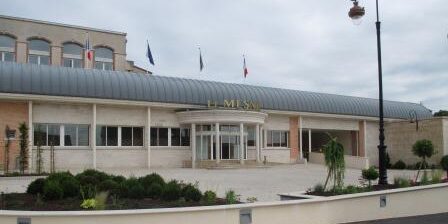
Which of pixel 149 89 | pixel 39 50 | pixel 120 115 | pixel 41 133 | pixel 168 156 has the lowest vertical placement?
pixel 168 156

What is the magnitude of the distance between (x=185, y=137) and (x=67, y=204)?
2650cm

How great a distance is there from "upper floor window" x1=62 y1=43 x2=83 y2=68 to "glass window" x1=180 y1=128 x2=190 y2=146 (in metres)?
26.2

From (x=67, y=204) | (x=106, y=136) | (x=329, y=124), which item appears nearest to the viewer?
(x=67, y=204)

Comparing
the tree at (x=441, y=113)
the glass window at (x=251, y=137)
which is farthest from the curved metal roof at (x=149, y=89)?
the tree at (x=441, y=113)

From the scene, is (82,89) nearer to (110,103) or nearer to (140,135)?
(110,103)

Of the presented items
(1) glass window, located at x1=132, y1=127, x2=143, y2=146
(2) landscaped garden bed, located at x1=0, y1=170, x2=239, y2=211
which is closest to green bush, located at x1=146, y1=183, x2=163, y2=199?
(2) landscaped garden bed, located at x1=0, y1=170, x2=239, y2=211

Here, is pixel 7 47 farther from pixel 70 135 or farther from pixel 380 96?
pixel 380 96

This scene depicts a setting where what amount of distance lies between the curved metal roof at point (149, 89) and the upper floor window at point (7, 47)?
2478 cm

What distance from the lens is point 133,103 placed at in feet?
116

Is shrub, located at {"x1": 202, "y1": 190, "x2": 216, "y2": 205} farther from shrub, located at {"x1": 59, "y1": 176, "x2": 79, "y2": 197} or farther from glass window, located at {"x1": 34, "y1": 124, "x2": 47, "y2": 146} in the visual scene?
glass window, located at {"x1": 34, "y1": 124, "x2": 47, "y2": 146}

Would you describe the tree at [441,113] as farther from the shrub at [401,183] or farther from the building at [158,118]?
the shrub at [401,183]

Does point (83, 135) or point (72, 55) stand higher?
point (72, 55)

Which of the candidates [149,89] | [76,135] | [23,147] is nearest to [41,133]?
[76,135]

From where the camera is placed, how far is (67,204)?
12008 millimetres
